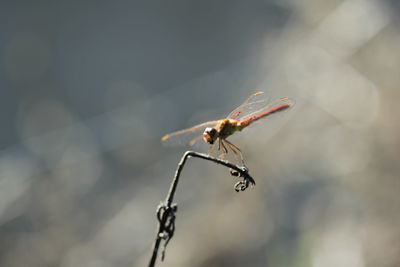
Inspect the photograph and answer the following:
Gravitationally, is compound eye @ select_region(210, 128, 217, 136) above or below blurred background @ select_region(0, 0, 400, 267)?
below

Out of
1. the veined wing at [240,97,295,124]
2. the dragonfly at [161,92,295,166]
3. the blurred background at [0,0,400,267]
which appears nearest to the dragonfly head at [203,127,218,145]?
the dragonfly at [161,92,295,166]

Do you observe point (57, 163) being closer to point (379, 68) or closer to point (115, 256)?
point (115, 256)

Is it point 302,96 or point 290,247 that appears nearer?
point 290,247

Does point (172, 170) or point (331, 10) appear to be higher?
point (331, 10)

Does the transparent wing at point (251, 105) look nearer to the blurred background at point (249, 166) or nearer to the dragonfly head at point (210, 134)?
the dragonfly head at point (210, 134)

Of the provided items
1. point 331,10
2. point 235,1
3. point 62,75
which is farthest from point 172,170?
point 235,1

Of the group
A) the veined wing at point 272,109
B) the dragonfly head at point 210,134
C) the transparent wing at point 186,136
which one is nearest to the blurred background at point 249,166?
the veined wing at point 272,109

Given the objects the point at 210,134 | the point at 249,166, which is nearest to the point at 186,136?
the point at 210,134

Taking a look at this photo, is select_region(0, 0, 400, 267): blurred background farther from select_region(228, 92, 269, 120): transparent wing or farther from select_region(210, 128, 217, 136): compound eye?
select_region(210, 128, 217, 136): compound eye
